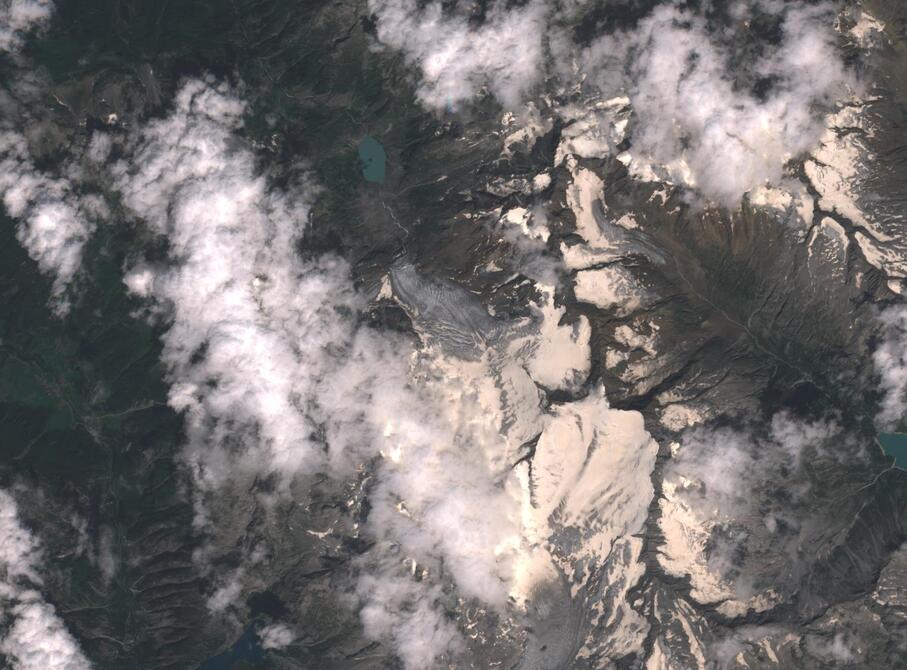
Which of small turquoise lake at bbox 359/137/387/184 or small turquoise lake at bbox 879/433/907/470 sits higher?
small turquoise lake at bbox 359/137/387/184

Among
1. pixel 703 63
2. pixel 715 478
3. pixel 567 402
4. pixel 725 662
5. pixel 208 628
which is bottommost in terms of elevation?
pixel 208 628

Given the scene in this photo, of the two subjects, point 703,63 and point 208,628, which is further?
point 208,628

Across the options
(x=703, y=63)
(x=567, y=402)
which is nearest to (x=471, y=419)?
(x=567, y=402)

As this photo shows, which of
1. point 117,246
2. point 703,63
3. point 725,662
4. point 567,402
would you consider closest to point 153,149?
point 117,246

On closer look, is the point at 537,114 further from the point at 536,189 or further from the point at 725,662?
the point at 725,662

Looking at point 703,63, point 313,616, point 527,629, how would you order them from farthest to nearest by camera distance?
point 313,616 → point 527,629 → point 703,63

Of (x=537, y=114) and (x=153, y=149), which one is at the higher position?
(x=537, y=114)

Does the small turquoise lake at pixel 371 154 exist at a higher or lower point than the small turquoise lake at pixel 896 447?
higher

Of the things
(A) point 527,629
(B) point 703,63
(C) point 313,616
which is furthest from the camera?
(C) point 313,616
